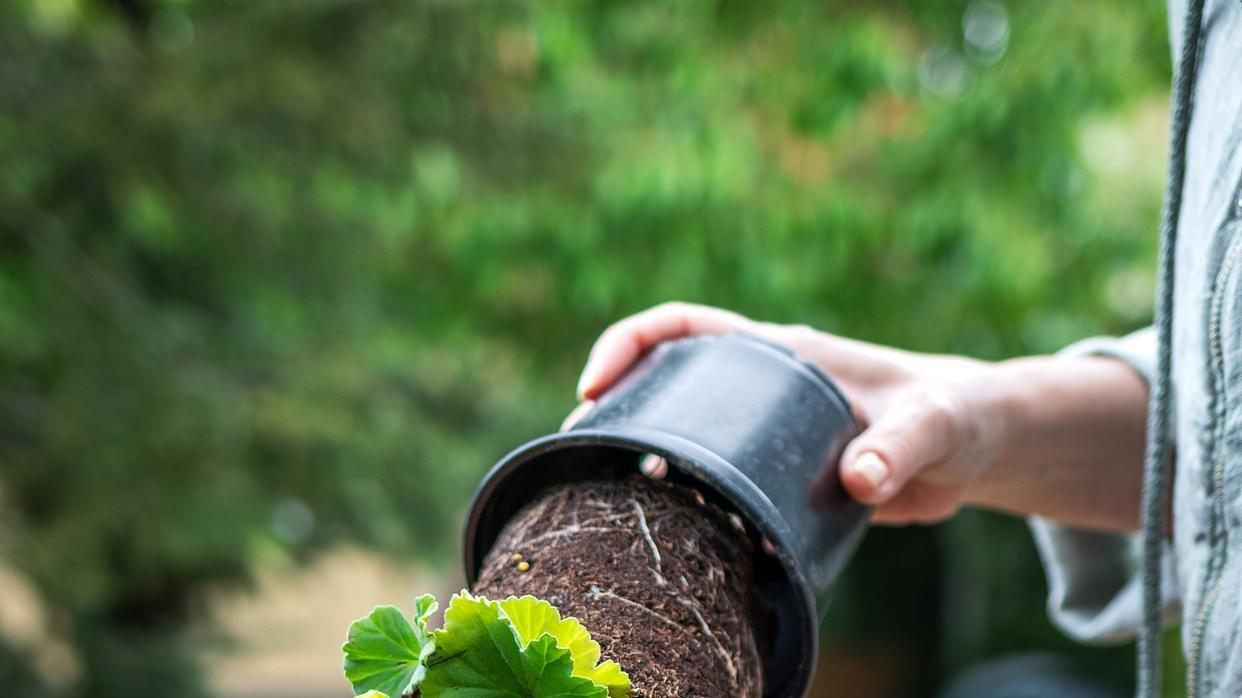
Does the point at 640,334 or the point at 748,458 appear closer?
Answer: the point at 748,458

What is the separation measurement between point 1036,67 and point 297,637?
4667 mm

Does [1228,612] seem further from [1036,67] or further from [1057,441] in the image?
[1036,67]

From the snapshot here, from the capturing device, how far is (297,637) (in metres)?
6.22

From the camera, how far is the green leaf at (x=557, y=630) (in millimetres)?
632

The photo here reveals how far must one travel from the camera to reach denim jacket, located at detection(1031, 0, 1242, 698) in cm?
75

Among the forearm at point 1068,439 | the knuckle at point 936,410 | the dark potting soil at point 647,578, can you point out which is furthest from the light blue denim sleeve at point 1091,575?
the dark potting soil at point 647,578

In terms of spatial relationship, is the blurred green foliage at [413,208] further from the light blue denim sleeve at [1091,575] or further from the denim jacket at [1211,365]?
the denim jacket at [1211,365]

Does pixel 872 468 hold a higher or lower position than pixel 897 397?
lower

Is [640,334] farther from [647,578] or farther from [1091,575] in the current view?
[1091,575]

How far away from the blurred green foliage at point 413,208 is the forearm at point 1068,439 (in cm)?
227

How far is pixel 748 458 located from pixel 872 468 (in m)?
0.13

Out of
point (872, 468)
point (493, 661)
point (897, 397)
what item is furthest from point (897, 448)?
point (493, 661)

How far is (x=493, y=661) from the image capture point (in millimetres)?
626

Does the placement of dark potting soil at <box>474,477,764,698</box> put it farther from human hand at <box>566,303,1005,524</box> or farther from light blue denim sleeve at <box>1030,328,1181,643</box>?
light blue denim sleeve at <box>1030,328,1181,643</box>
